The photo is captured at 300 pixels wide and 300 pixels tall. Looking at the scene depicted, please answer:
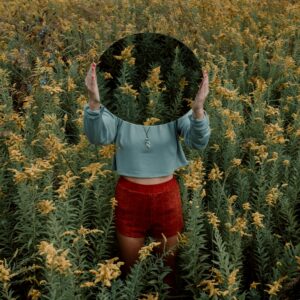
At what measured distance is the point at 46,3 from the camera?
6.81 metres

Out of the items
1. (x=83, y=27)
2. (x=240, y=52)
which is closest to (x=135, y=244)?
(x=240, y=52)

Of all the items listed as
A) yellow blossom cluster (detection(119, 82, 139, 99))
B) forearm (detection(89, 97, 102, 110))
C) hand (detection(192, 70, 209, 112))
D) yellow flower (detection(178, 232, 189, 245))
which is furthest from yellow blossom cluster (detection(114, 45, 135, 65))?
yellow flower (detection(178, 232, 189, 245))

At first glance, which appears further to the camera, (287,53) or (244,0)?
A: (244,0)

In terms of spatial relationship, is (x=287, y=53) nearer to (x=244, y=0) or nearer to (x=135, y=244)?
(x=244, y=0)

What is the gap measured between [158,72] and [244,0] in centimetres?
515

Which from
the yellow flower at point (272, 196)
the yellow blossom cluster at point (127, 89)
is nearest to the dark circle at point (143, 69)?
the yellow blossom cluster at point (127, 89)

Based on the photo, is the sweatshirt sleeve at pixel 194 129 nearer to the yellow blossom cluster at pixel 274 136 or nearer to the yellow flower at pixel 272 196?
the yellow flower at pixel 272 196

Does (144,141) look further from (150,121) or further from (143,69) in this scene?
(143,69)

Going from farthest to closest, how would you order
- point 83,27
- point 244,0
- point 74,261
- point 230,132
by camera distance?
point 244,0, point 83,27, point 230,132, point 74,261

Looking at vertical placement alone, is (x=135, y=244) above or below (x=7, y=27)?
below

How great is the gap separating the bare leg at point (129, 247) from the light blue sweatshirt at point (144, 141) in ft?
1.18

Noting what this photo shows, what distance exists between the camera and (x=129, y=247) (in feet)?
9.21

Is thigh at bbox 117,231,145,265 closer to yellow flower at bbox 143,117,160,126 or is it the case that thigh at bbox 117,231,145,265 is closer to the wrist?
yellow flower at bbox 143,117,160,126

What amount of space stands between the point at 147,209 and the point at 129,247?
0.26 m
